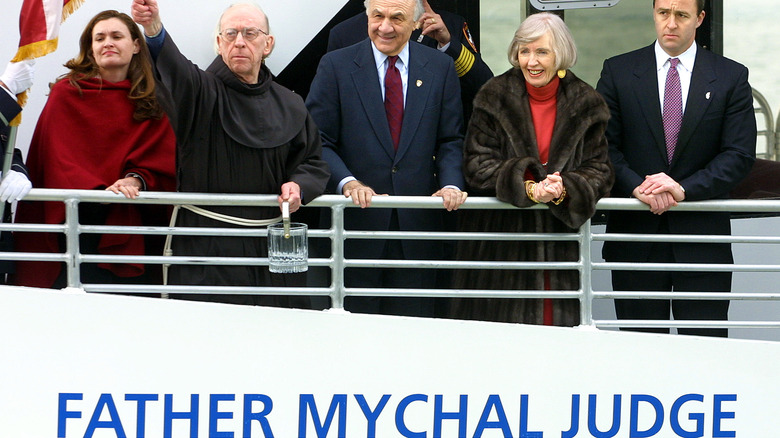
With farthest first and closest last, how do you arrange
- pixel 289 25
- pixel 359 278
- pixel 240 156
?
pixel 289 25 → pixel 359 278 → pixel 240 156

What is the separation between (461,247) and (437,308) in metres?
0.36

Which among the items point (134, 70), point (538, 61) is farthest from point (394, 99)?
point (134, 70)

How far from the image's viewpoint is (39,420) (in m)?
3.72

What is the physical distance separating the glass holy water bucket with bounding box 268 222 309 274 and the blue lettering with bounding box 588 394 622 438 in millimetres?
1247

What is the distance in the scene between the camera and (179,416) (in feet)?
12.4

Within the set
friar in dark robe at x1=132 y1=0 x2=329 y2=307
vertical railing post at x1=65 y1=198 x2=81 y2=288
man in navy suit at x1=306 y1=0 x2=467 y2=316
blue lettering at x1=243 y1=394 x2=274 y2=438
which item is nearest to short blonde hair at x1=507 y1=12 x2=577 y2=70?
man in navy suit at x1=306 y1=0 x2=467 y2=316

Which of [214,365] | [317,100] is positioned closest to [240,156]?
[317,100]

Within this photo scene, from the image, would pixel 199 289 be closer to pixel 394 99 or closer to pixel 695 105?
pixel 394 99

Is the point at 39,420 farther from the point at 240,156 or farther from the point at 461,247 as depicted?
the point at 461,247

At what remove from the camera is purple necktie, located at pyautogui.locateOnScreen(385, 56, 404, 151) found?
167 inches

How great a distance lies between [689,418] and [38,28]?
111 inches

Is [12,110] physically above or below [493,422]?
above

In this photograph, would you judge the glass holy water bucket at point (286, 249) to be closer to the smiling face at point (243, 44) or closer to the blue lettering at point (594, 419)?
the smiling face at point (243, 44)

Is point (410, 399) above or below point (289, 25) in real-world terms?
below
